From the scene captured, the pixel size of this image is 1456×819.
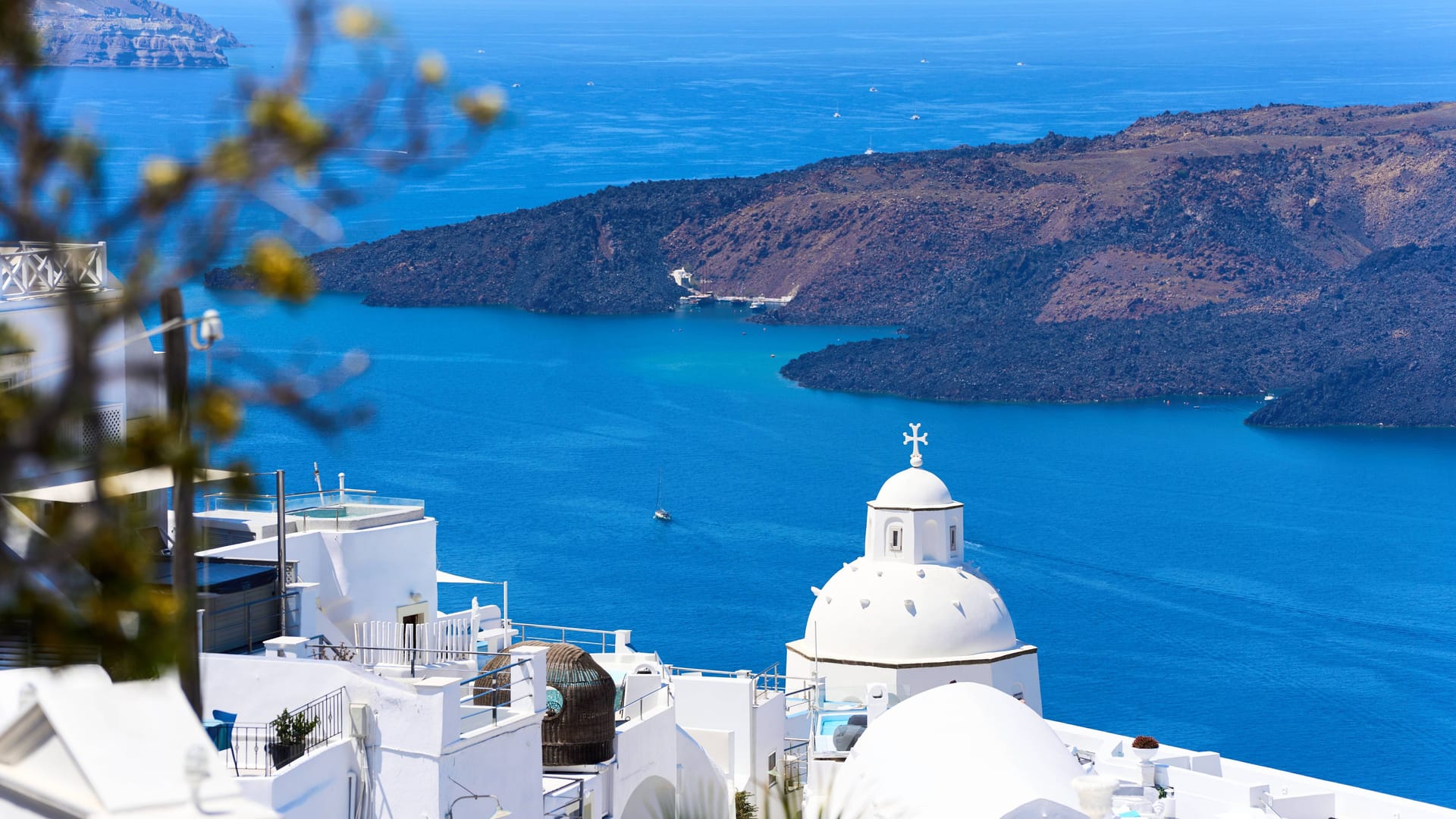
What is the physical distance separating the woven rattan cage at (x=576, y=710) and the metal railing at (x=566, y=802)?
285mm

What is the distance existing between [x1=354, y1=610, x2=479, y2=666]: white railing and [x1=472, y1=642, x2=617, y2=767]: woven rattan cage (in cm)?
64

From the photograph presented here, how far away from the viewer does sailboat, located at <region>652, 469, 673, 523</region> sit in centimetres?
7412

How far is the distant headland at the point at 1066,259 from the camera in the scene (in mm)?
109062

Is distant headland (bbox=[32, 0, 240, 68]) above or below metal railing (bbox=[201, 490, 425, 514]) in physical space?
above

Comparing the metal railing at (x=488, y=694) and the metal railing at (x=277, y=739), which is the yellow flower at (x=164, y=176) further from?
the metal railing at (x=488, y=694)

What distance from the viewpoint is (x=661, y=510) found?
247ft

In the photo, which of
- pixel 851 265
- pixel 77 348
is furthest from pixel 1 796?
pixel 851 265

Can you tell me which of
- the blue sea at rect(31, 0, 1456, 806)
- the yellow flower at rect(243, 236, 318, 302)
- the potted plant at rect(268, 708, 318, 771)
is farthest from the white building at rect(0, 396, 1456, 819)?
the blue sea at rect(31, 0, 1456, 806)

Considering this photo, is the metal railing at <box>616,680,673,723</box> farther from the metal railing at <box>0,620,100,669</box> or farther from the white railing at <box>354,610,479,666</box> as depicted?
the metal railing at <box>0,620,100,669</box>

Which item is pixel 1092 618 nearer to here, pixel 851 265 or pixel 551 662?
pixel 551 662

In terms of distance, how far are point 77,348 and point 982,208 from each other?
132638mm

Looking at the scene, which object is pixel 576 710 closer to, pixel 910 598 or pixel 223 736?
pixel 223 736

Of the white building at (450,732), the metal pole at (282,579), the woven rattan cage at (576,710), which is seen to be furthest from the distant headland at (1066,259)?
the metal pole at (282,579)

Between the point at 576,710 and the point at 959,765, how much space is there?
9.00ft
